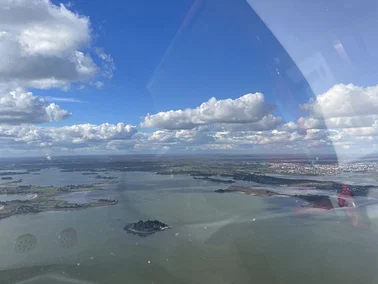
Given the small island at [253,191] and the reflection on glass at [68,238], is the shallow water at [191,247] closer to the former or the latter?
the reflection on glass at [68,238]

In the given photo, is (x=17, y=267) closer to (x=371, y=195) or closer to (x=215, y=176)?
(x=371, y=195)

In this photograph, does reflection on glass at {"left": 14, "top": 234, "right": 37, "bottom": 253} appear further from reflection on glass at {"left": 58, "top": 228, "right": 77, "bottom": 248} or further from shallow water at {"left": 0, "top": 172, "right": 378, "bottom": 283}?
reflection on glass at {"left": 58, "top": 228, "right": 77, "bottom": 248}

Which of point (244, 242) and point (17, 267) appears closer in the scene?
point (17, 267)

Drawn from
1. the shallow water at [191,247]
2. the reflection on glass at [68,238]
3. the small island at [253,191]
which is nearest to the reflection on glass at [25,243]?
the shallow water at [191,247]

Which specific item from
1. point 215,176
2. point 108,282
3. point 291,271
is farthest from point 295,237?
point 215,176

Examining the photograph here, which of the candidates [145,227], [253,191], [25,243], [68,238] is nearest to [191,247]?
[145,227]

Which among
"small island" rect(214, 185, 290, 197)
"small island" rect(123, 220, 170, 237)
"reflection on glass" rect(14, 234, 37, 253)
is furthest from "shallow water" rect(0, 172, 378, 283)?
"small island" rect(214, 185, 290, 197)

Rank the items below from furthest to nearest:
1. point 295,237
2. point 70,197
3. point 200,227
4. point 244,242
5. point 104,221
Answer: point 70,197 → point 104,221 → point 200,227 → point 295,237 → point 244,242

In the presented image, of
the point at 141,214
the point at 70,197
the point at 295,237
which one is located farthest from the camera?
the point at 70,197
